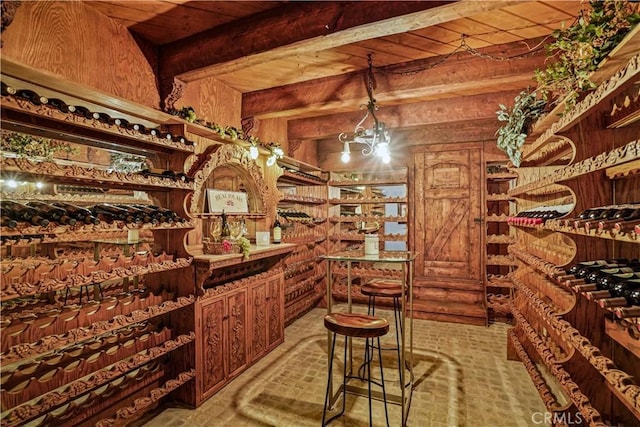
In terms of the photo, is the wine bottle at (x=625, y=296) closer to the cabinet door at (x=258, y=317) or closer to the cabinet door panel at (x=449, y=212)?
the cabinet door at (x=258, y=317)

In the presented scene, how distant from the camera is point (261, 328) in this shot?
10.7 feet

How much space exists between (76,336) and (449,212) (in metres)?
4.51

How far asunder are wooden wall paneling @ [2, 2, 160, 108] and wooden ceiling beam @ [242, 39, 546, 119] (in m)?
1.34

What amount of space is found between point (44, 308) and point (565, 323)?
295 centimetres

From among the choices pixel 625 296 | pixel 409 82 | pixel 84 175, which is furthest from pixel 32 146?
pixel 625 296

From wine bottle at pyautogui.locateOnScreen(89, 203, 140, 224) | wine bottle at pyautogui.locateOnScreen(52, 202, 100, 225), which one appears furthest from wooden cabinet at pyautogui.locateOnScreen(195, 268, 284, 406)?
wine bottle at pyautogui.locateOnScreen(52, 202, 100, 225)

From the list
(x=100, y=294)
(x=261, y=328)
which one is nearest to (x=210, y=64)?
(x=100, y=294)

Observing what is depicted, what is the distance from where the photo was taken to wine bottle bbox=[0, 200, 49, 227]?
5.13ft

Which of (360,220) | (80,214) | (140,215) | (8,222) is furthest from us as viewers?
(360,220)

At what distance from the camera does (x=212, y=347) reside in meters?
2.65

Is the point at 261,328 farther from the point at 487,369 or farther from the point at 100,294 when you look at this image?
the point at 487,369

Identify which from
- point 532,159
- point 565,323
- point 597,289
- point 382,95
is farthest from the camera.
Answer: point 382,95

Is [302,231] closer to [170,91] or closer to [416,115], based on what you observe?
[416,115]

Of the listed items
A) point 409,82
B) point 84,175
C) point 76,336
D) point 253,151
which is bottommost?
point 76,336
